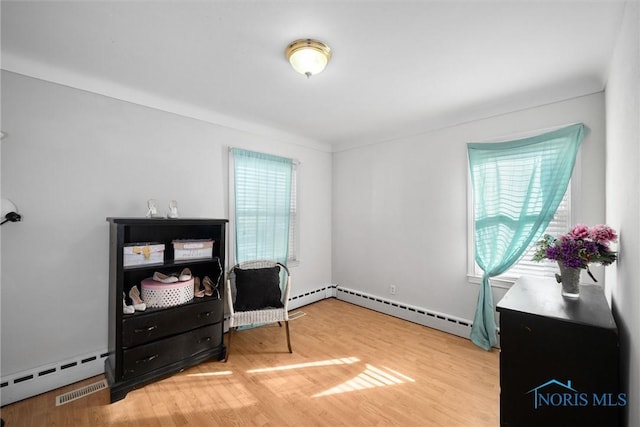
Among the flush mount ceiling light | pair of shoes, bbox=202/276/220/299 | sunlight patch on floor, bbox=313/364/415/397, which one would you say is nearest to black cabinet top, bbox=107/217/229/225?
pair of shoes, bbox=202/276/220/299

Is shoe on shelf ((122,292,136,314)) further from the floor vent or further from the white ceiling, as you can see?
the white ceiling

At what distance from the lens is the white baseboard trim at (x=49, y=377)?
1.84 m

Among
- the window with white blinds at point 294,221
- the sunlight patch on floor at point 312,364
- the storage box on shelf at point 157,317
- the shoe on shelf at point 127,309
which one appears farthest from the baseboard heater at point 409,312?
the shoe on shelf at point 127,309

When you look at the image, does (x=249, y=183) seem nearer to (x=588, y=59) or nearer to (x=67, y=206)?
(x=67, y=206)

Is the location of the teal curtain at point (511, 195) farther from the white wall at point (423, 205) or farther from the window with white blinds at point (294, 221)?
the window with white blinds at point (294, 221)

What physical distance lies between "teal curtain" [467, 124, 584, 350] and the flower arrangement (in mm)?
1105

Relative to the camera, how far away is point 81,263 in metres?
2.13

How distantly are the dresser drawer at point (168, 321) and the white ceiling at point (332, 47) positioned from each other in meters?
1.91

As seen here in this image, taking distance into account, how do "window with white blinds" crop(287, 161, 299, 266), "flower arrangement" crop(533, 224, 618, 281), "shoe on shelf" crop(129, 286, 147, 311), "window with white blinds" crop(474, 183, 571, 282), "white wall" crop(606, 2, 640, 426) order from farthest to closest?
"window with white blinds" crop(287, 161, 299, 266) → "window with white blinds" crop(474, 183, 571, 282) → "shoe on shelf" crop(129, 286, 147, 311) → "flower arrangement" crop(533, 224, 618, 281) → "white wall" crop(606, 2, 640, 426)

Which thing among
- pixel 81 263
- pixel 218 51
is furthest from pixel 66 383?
pixel 218 51

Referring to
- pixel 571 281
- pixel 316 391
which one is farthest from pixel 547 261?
pixel 316 391
